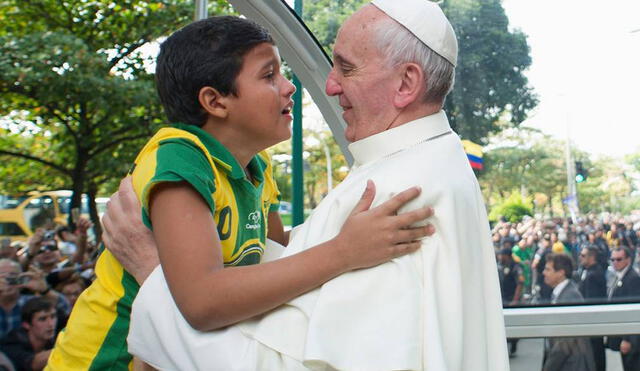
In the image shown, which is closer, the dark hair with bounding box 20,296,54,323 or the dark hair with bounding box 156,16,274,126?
the dark hair with bounding box 156,16,274,126

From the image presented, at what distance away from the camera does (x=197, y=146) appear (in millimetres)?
1884

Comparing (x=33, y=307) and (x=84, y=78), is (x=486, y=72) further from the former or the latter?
(x=84, y=78)

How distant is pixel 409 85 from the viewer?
1755 mm

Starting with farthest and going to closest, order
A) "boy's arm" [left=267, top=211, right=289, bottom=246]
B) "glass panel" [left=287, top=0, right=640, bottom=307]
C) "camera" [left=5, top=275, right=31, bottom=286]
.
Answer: "camera" [left=5, top=275, right=31, bottom=286] → "glass panel" [left=287, top=0, right=640, bottom=307] → "boy's arm" [left=267, top=211, right=289, bottom=246]

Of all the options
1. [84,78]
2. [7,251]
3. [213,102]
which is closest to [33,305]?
[7,251]

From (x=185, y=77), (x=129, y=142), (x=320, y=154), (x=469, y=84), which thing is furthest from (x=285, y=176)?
(x=185, y=77)

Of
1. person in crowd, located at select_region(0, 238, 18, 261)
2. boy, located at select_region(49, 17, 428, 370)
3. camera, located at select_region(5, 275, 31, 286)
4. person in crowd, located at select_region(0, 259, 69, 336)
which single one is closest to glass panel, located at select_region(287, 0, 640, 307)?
boy, located at select_region(49, 17, 428, 370)

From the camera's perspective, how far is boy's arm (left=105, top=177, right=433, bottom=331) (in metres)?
1.59

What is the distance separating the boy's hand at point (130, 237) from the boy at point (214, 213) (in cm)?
6

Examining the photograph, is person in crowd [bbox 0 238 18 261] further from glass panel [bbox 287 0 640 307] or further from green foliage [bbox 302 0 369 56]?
glass panel [bbox 287 0 640 307]

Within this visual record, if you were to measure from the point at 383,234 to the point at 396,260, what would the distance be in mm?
67

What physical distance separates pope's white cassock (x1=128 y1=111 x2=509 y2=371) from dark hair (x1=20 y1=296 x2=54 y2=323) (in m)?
4.46

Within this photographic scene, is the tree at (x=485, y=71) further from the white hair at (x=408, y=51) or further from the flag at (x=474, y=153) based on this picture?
the white hair at (x=408, y=51)

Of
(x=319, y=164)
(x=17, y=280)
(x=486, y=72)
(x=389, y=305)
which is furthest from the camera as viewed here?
(x=17, y=280)
